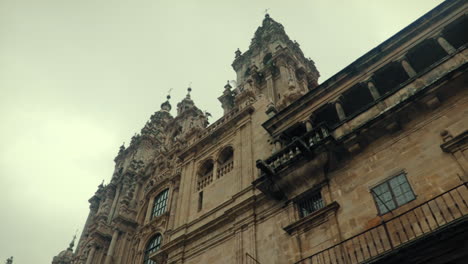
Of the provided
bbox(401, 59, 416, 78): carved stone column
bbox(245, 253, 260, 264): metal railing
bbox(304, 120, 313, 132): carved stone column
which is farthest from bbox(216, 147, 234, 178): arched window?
bbox(401, 59, 416, 78): carved stone column

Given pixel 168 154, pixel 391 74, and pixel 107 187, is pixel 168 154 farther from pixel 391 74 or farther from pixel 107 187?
pixel 391 74

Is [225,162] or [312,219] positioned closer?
[312,219]

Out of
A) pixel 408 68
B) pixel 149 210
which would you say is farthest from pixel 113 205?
pixel 408 68

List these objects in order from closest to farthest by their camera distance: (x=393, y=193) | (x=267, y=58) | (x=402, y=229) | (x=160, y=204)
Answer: (x=402, y=229) → (x=393, y=193) → (x=160, y=204) → (x=267, y=58)

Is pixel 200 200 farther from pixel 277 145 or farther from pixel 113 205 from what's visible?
pixel 113 205

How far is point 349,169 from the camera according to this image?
14.4m

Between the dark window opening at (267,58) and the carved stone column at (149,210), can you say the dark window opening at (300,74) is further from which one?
the carved stone column at (149,210)

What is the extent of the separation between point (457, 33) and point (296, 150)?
7.53m

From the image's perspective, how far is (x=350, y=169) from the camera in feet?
47.2

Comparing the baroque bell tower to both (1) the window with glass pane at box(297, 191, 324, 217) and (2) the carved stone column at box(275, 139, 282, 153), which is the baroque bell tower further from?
(1) the window with glass pane at box(297, 191, 324, 217)

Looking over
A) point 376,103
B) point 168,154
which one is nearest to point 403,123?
point 376,103

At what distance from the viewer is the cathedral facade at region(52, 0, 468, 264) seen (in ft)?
37.3

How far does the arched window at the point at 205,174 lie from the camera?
69.1ft

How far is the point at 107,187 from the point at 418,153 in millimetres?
32494
